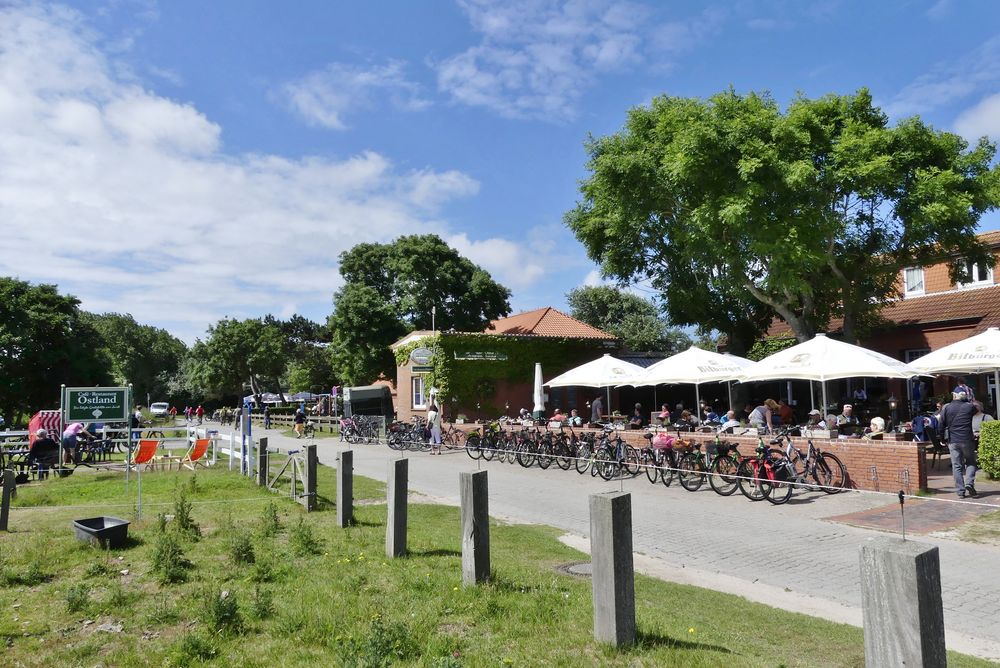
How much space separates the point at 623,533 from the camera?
15.0ft

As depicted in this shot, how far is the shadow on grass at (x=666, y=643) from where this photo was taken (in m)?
4.56

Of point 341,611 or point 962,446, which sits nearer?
point 341,611

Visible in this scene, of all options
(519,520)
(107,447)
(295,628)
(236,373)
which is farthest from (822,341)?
(236,373)

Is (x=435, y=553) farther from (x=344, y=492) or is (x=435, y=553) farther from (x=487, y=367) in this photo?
(x=487, y=367)

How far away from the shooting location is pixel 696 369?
61.5ft

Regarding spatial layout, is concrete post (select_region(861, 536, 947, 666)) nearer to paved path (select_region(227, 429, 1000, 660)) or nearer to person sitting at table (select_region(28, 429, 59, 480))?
paved path (select_region(227, 429, 1000, 660))

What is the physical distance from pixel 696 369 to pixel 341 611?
14898 mm

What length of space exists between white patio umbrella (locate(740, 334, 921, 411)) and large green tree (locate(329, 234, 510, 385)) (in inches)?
1156

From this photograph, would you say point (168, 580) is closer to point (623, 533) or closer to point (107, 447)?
point (623, 533)

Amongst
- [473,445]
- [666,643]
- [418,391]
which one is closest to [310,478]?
[666,643]

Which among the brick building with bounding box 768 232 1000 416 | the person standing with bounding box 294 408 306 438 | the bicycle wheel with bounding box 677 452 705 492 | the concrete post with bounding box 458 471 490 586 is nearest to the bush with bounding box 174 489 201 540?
the concrete post with bounding box 458 471 490 586

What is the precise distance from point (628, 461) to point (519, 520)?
17.8ft

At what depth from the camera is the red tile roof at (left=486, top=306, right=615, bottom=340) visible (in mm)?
35206

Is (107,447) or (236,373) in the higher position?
(236,373)
